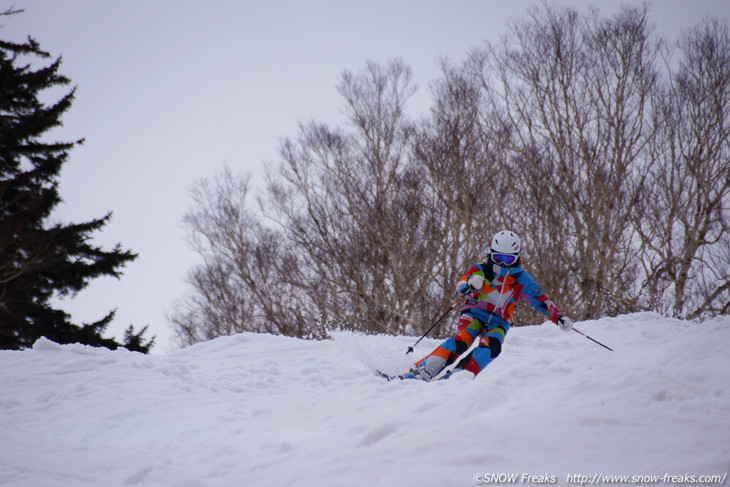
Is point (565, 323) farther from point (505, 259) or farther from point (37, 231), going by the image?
point (37, 231)

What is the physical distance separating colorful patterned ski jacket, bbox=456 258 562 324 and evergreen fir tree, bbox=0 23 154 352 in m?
8.50

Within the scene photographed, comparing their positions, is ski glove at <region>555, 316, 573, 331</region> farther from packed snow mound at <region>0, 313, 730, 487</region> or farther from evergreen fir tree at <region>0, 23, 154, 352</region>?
evergreen fir tree at <region>0, 23, 154, 352</region>

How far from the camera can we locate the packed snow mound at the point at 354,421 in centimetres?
203

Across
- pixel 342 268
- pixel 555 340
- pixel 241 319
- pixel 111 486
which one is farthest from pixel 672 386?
pixel 241 319

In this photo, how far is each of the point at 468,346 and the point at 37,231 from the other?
973cm

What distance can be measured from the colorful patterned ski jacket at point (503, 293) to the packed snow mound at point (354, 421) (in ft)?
2.02

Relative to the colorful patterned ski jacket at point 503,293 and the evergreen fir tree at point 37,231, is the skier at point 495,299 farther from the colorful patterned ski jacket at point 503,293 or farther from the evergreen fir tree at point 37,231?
the evergreen fir tree at point 37,231

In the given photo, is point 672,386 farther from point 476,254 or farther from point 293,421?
point 476,254

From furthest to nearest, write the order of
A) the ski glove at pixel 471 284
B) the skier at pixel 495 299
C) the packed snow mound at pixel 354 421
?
the skier at pixel 495 299, the ski glove at pixel 471 284, the packed snow mound at pixel 354 421

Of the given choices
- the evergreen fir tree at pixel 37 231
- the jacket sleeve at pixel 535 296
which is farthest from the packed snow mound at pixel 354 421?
the evergreen fir tree at pixel 37 231

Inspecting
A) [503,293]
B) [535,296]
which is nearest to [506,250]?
[503,293]

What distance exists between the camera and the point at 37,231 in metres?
10.1

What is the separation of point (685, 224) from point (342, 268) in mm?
8676

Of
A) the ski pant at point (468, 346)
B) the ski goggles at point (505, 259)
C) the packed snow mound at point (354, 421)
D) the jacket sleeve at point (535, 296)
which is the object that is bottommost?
the packed snow mound at point (354, 421)
